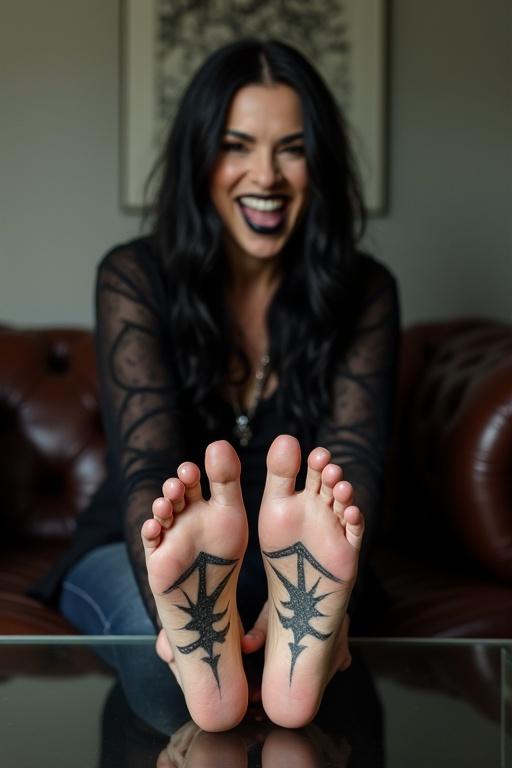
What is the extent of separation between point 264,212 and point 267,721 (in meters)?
0.65

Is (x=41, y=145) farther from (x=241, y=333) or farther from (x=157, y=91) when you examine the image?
(x=241, y=333)

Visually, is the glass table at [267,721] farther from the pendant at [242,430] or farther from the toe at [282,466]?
the pendant at [242,430]

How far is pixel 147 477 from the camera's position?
108 cm

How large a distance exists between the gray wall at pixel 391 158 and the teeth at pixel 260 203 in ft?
2.36

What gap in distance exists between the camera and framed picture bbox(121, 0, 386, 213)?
1.86 m

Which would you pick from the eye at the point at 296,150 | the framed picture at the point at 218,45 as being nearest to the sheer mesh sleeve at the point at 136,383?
the eye at the point at 296,150

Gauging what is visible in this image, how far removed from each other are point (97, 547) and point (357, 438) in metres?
0.36

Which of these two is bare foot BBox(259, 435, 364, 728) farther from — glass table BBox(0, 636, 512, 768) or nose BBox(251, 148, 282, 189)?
nose BBox(251, 148, 282, 189)

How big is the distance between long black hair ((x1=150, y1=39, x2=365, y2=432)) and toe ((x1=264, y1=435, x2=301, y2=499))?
51 cm

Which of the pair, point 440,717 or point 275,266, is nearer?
point 440,717

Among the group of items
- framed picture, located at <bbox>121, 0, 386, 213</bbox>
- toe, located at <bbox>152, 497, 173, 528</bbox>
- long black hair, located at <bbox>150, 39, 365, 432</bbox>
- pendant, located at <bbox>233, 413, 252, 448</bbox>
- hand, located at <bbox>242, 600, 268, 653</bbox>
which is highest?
framed picture, located at <bbox>121, 0, 386, 213</bbox>

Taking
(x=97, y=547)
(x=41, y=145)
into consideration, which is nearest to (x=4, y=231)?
(x=41, y=145)

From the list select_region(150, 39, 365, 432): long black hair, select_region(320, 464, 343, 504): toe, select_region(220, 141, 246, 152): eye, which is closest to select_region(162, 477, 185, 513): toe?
select_region(320, 464, 343, 504): toe

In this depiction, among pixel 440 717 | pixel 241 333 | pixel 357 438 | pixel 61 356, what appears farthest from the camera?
pixel 61 356
